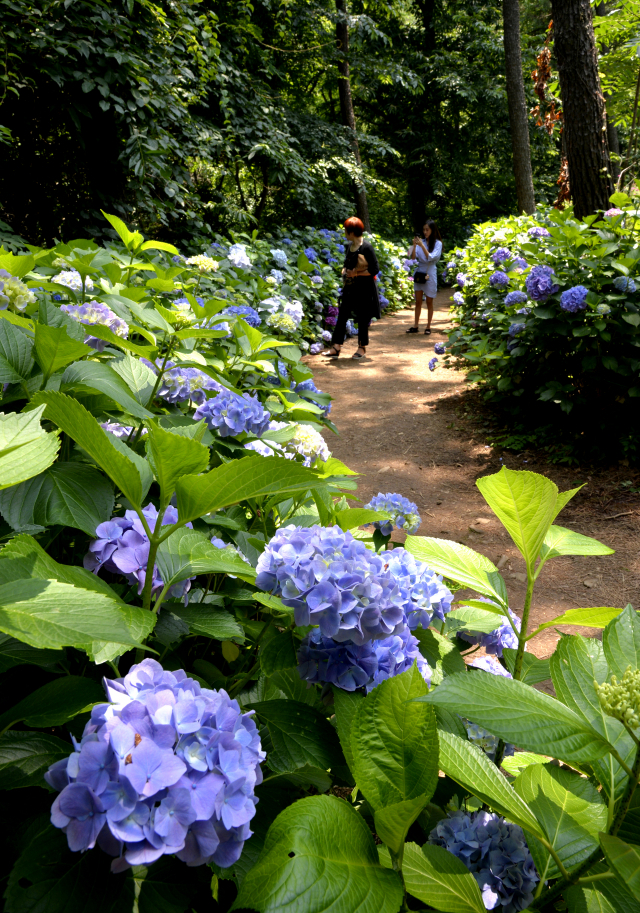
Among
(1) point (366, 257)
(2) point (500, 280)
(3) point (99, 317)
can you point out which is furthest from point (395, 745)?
(1) point (366, 257)

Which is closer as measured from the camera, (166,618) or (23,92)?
(166,618)

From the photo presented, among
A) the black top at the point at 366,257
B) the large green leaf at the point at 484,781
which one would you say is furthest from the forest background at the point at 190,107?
the large green leaf at the point at 484,781

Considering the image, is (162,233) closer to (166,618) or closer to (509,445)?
(509,445)

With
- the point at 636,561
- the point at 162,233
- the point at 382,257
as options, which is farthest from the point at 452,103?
the point at 636,561

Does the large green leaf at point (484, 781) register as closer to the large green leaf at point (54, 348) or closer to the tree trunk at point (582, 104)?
the large green leaf at point (54, 348)

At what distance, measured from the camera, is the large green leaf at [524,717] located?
24.0 inches

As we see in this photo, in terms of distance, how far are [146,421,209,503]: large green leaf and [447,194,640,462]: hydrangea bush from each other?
15.3 ft

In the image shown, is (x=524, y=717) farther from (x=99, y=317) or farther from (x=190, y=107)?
(x=190, y=107)

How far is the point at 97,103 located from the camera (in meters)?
7.02

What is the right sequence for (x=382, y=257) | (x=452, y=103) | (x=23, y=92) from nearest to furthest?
1. (x=23, y=92)
2. (x=382, y=257)
3. (x=452, y=103)

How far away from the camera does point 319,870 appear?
595mm

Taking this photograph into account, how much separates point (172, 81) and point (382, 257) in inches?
315

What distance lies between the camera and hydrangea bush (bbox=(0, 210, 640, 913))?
0.58m

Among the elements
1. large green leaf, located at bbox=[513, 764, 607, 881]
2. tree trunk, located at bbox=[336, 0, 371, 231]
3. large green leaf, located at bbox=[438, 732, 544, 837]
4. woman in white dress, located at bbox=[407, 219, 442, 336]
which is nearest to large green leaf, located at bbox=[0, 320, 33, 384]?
large green leaf, located at bbox=[438, 732, 544, 837]
